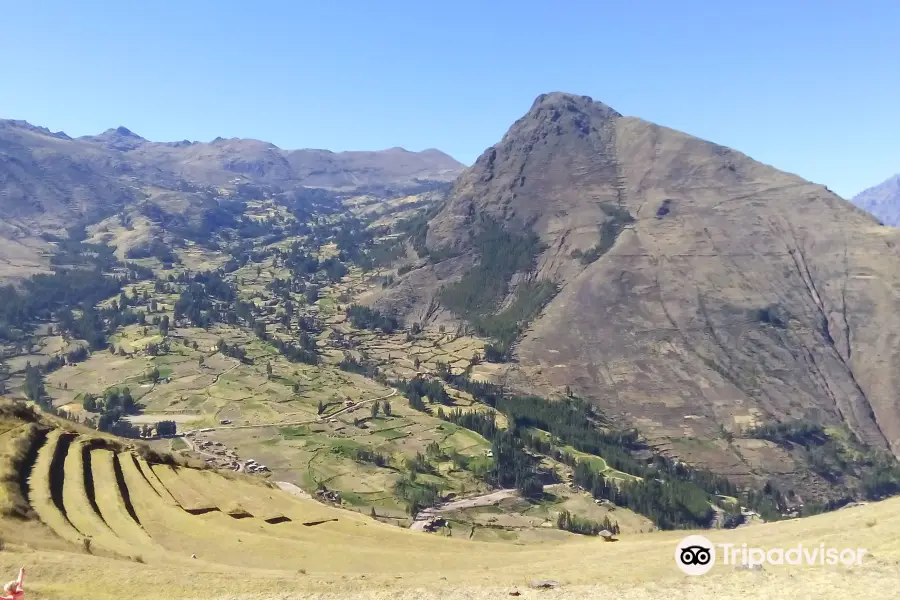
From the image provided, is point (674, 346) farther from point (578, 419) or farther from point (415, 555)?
point (415, 555)

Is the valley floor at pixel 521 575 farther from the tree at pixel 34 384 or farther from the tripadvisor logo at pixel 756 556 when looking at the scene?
the tree at pixel 34 384

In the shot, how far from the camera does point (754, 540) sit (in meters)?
32.3

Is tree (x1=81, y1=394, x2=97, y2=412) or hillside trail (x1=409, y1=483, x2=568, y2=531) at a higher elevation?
tree (x1=81, y1=394, x2=97, y2=412)

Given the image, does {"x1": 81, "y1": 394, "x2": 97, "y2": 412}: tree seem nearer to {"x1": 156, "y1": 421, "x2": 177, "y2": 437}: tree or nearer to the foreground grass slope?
{"x1": 156, "y1": 421, "x2": 177, "y2": 437}: tree

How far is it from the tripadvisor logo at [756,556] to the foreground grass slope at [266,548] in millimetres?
777

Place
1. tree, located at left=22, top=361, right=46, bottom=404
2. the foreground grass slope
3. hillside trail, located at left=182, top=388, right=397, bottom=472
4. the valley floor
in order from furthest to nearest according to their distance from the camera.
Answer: tree, located at left=22, top=361, right=46, bottom=404 < hillside trail, located at left=182, top=388, right=397, bottom=472 < the foreground grass slope < the valley floor

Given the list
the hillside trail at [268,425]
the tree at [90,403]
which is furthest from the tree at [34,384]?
the hillside trail at [268,425]

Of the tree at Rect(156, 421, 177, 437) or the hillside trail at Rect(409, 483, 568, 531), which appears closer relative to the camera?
the hillside trail at Rect(409, 483, 568, 531)

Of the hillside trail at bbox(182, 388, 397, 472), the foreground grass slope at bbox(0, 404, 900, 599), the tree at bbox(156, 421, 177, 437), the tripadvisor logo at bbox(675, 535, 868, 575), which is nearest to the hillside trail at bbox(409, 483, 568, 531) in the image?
the hillside trail at bbox(182, 388, 397, 472)

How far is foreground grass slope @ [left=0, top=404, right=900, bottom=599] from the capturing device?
84.7 feet

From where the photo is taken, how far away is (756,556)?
28500mm

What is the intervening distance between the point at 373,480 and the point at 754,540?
281ft

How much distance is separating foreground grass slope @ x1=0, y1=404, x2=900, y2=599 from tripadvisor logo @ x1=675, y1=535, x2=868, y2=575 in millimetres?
777

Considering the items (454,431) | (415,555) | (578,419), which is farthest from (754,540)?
(578,419)
